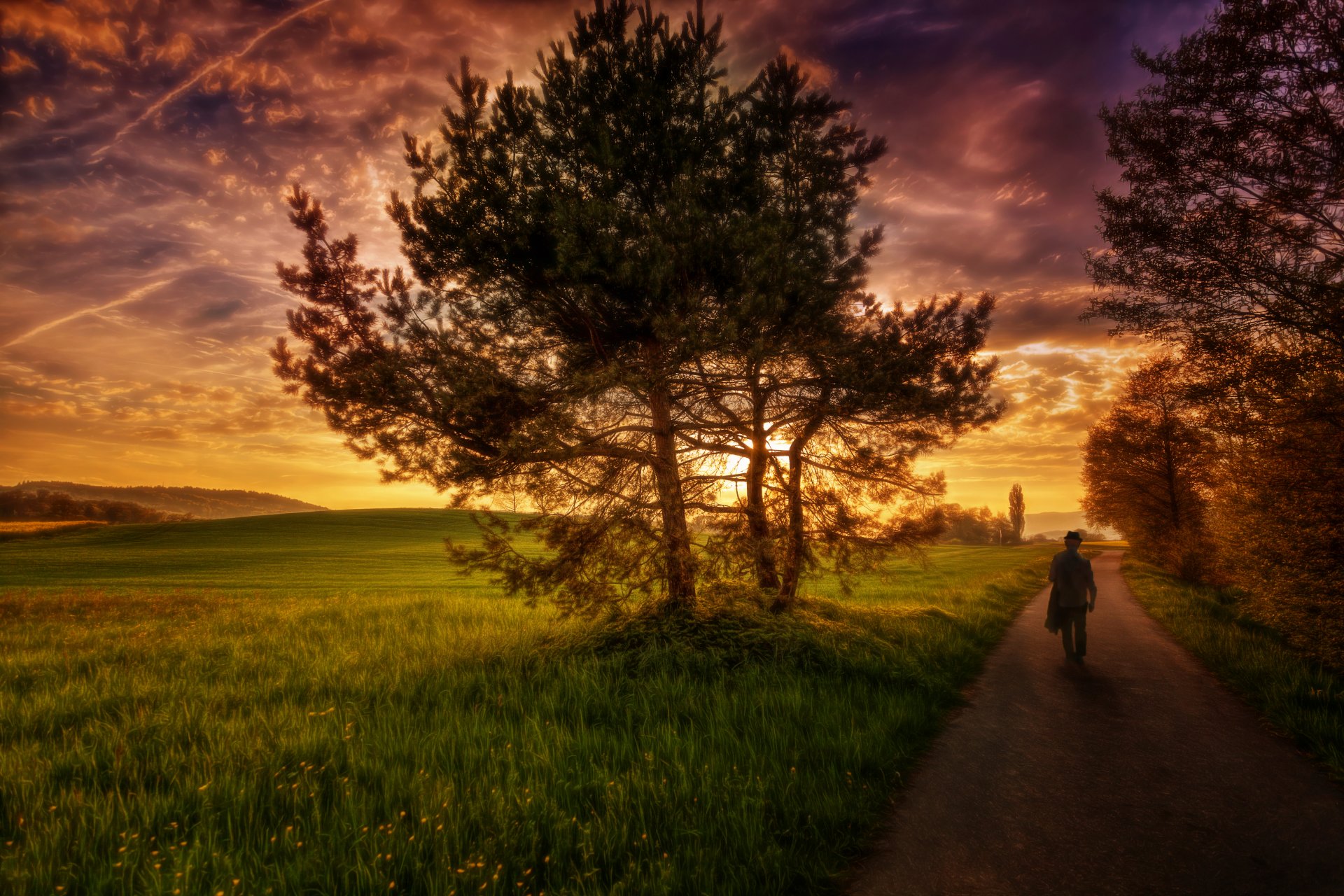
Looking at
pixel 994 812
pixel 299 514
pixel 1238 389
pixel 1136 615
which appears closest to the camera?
pixel 994 812

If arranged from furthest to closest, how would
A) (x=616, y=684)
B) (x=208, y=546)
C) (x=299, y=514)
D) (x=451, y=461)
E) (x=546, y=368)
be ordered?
(x=299, y=514), (x=208, y=546), (x=546, y=368), (x=451, y=461), (x=616, y=684)

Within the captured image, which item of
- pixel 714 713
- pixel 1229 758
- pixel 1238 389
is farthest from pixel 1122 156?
pixel 714 713

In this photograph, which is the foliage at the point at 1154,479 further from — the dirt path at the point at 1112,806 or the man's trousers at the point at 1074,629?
the dirt path at the point at 1112,806

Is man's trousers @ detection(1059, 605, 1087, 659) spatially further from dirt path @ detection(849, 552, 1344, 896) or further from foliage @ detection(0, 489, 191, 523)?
foliage @ detection(0, 489, 191, 523)

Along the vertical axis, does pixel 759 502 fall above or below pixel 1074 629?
above

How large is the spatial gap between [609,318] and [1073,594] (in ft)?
29.4

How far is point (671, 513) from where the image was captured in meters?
8.27

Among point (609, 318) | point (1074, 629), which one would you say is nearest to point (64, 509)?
point (609, 318)

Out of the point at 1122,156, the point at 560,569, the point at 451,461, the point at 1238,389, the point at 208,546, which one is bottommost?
the point at 208,546

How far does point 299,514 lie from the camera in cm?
6444

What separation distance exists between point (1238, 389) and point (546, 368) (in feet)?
37.6

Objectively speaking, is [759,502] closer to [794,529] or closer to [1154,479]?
[794,529]

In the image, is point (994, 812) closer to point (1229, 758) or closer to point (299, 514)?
point (1229, 758)

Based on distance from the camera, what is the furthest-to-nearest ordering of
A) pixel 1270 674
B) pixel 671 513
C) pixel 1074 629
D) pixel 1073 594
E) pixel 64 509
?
pixel 64 509 < pixel 1074 629 < pixel 1073 594 < pixel 671 513 < pixel 1270 674
